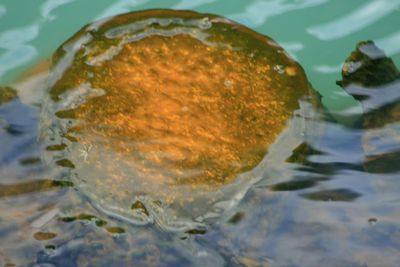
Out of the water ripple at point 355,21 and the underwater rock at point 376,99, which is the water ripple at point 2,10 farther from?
the underwater rock at point 376,99

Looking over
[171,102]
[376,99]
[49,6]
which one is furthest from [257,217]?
[49,6]

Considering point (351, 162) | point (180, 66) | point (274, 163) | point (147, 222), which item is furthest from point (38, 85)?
point (351, 162)

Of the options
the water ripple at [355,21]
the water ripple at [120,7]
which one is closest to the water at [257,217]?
the water ripple at [355,21]

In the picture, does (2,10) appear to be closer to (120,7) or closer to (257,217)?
(120,7)

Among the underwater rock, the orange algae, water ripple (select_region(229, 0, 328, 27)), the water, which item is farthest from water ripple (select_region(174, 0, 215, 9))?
the underwater rock

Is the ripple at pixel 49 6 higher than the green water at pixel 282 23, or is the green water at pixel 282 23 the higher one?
the ripple at pixel 49 6

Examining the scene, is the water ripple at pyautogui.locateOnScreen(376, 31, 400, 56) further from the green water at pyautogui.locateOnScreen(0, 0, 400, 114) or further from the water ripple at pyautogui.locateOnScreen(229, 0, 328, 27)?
the water ripple at pyautogui.locateOnScreen(229, 0, 328, 27)

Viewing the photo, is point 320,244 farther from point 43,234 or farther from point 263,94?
point 43,234
